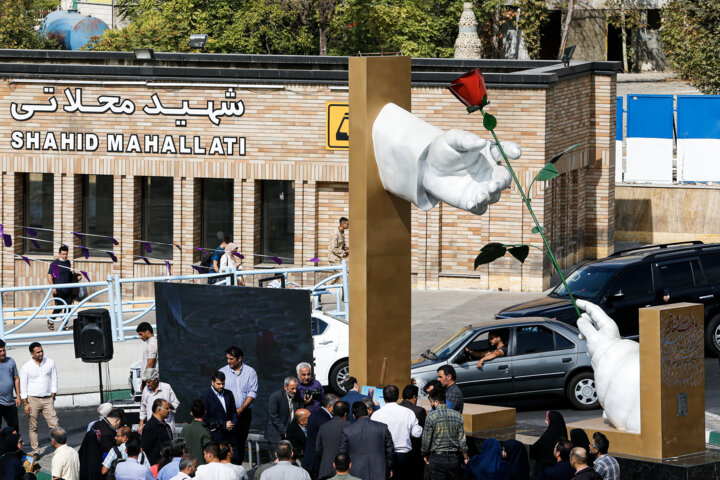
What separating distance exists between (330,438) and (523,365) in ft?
19.5

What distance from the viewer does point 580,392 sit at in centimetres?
1872

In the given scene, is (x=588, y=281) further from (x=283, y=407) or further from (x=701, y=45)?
(x=701, y=45)

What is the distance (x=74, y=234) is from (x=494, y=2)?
34.2m

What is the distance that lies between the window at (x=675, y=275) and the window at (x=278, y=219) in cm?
990

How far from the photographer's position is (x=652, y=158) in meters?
36.0

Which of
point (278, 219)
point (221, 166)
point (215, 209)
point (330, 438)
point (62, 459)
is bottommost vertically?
point (62, 459)

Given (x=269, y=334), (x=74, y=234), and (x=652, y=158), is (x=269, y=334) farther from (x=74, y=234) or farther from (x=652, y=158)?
(x=652, y=158)

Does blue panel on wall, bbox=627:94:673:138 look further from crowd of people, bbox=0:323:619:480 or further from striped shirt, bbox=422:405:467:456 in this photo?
striped shirt, bbox=422:405:467:456

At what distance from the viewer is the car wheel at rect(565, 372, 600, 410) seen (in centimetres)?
1869

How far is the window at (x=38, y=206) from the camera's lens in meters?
30.0

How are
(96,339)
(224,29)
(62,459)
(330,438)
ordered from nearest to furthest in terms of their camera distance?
(330,438), (62,459), (96,339), (224,29)

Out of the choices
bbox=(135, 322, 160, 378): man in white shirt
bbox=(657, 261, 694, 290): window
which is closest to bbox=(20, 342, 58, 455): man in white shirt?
bbox=(135, 322, 160, 378): man in white shirt

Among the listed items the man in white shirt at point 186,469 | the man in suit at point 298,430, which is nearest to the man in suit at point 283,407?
the man in suit at point 298,430

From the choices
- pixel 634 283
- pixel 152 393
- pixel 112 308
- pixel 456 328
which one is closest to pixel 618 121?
pixel 456 328
